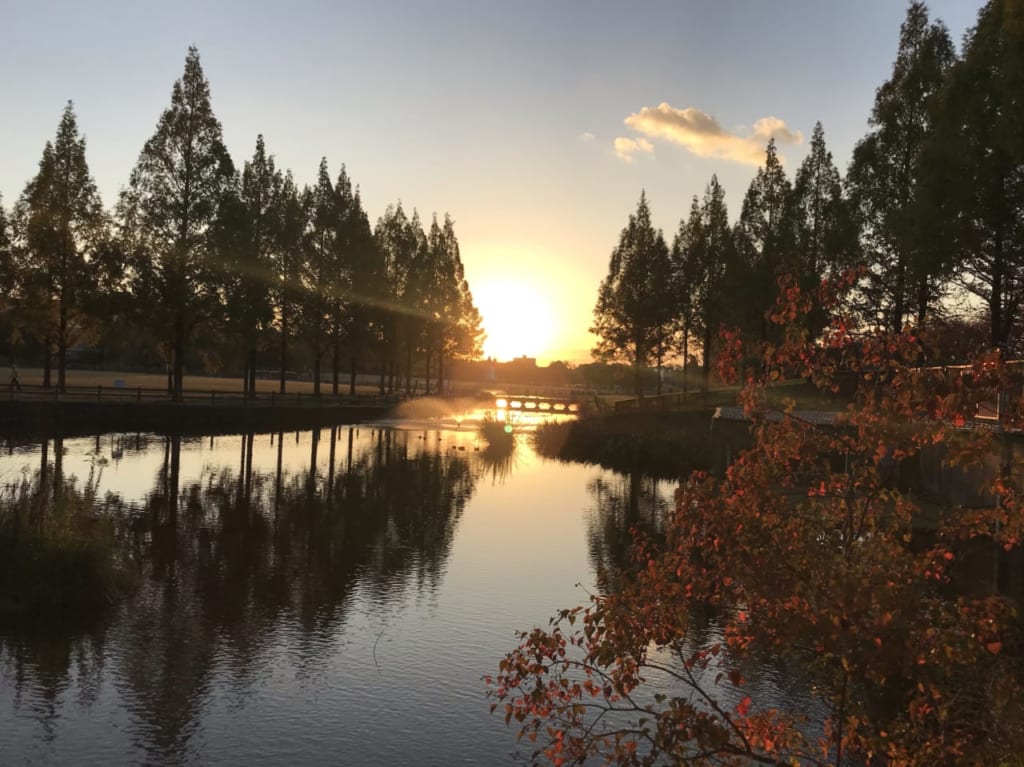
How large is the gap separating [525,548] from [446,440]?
1098 inches

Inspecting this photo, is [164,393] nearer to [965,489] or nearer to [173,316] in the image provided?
[173,316]

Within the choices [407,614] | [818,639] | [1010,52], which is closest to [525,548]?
[407,614]

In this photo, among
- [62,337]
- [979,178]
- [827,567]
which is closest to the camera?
[827,567]

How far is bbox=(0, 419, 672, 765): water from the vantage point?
10648mm

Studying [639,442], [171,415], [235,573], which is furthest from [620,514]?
[171,415]

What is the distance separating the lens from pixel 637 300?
7006 centimetres

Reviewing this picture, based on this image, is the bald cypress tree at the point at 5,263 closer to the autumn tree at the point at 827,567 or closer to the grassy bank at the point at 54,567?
the grassy bank at the point at 54,567

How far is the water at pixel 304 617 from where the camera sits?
1065 cm

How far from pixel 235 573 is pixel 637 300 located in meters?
55.7

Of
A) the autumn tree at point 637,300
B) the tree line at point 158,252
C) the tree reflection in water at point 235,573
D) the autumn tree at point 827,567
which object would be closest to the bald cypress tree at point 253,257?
the tree line at point 158,252

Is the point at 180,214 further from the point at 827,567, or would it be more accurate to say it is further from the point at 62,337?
the point at 827,567

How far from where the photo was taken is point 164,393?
56.8 m

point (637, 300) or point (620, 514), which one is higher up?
Answer: point (637, 300)

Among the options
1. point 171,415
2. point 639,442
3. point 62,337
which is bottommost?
point 639,442
